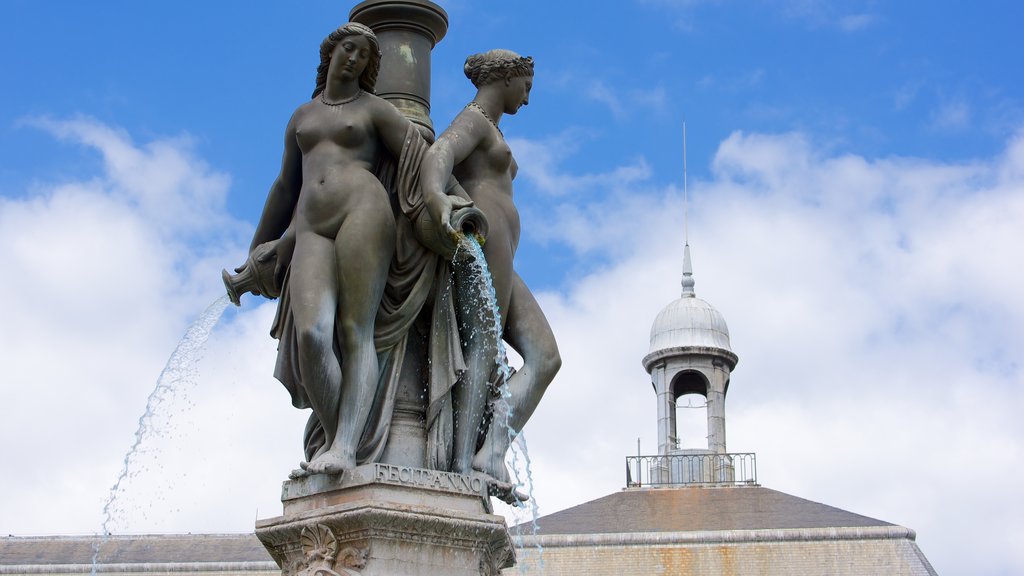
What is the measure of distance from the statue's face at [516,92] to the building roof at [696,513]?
150ft

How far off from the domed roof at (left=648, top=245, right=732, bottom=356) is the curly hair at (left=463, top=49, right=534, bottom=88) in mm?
51884

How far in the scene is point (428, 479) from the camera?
37.2 ft

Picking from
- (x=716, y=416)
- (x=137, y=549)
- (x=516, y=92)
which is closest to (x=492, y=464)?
(x=516, y=92)

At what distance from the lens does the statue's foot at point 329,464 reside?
11.2 m

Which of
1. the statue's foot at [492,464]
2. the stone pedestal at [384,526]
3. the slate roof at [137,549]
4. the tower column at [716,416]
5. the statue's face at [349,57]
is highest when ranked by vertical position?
the tower column at [716,416]

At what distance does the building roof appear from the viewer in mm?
59156

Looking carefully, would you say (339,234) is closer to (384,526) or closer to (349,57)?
(349,57)

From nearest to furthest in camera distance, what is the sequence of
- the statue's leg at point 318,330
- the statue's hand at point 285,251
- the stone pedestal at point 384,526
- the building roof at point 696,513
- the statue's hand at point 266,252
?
1. the stone pedestal at point 384,526
2. the statue's leg at point 318,330
3. the statue's hand at point 285,251
4. the statue's hand at point 266,252
5. the building roof at point 696,513

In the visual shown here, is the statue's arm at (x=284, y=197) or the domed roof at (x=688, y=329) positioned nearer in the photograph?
the statue's arm at (x=284, y=197)

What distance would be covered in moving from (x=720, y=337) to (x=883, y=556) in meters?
11.9

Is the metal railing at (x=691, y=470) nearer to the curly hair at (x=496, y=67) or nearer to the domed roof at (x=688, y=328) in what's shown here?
the domed roof at (x=688, y=328)

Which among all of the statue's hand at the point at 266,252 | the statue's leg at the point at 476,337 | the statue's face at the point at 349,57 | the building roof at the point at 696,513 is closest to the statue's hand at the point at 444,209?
the statue's leg at the point at 476,337

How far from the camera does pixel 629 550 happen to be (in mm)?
58094

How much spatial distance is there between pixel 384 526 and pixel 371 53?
3508mm
